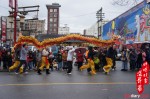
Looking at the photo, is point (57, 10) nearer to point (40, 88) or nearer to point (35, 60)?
point (35, 60)

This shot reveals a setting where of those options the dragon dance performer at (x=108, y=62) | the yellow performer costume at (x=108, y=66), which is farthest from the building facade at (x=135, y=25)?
the yellow performer costume at (x=108, y=66)

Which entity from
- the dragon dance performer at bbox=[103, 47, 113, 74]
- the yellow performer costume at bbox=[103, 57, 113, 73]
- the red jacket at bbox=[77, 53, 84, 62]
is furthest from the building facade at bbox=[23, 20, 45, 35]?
the yellow performer costume at bbox=[103, 57, 113, 73]

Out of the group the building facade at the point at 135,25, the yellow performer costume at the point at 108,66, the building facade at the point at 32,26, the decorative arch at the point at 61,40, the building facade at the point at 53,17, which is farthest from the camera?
the building facade at the point at 53,17

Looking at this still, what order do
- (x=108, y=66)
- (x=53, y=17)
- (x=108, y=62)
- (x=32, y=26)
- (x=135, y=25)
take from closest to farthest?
(x=108, y=66), (x=108, y=62), (x=135, y=25), (x=32, y=26), (x=53, y=17)

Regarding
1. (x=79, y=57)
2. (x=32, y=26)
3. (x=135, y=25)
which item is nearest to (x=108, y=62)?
(x=79, y=57)

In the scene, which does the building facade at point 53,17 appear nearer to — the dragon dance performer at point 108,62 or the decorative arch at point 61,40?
the decorative arch at point 61,40

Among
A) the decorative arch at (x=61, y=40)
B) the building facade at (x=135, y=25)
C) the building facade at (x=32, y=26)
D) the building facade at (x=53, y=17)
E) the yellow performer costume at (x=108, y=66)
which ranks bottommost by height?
the yellow performer costume at (x=108, y=66)

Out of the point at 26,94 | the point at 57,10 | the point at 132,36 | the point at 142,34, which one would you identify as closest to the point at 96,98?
the point at 26,94

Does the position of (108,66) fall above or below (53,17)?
below

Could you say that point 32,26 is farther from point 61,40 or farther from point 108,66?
point 108,66

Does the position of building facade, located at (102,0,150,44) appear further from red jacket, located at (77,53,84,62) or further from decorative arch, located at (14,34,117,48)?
red jacket, located at (77,53,84,62)

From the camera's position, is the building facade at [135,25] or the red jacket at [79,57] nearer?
the red jacket at [79,57]

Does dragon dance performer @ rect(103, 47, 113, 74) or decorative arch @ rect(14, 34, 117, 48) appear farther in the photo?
decorative arch @ rect(14, 34, 117, 48)

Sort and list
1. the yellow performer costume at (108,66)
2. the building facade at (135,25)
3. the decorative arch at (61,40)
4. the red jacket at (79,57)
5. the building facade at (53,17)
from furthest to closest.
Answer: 1. the building facade at (53,17)
2. the building facade at (135,25)
3. the red jacket at (79,57)
4. the decorative arch at (61,40)
5. the yellow performer costume at (108,66)
